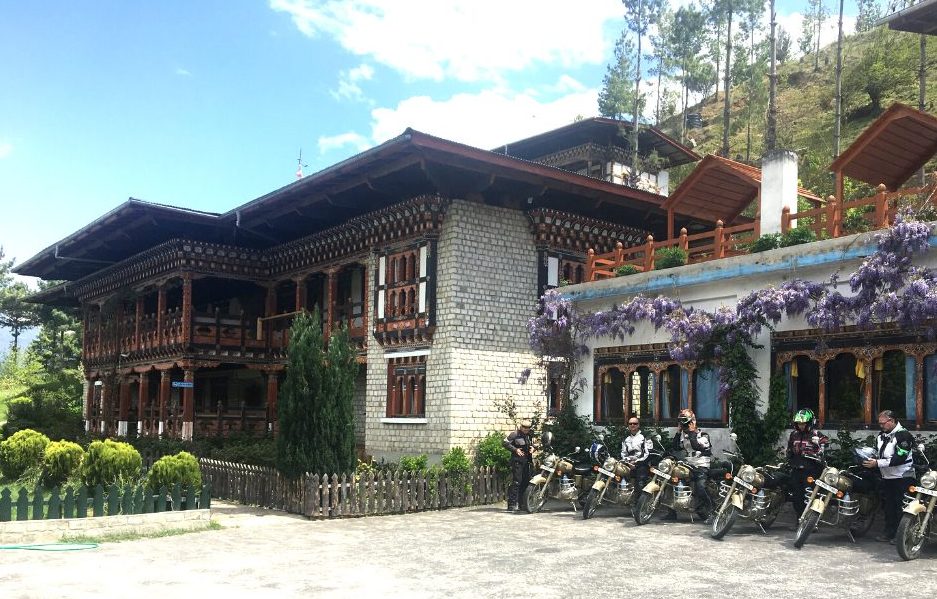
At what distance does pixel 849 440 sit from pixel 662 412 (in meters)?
4.45

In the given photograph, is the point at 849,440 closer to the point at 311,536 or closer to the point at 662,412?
the point at 662,412

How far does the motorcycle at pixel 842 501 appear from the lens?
466 inches

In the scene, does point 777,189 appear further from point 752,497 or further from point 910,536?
point 910,536

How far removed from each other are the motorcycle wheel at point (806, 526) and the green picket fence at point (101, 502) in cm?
954

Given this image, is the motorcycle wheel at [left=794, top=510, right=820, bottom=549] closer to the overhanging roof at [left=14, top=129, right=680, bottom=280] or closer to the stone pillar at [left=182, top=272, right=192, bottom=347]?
the overhanging roof at [left=14, top=129, right=680, bottom=280]

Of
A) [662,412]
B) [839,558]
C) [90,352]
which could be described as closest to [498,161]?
[662,412]

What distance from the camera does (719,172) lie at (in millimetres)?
20562

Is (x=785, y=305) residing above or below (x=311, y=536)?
above

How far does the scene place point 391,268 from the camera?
2336 cm

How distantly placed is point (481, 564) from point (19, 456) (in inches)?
634

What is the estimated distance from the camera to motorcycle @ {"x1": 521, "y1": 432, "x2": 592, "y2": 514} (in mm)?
16797

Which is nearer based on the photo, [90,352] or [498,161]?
[498,161]

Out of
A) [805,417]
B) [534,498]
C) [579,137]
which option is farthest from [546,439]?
[579,137]

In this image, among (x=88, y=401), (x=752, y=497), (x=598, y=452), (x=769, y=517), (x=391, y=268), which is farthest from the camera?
(x=88, y=401)
